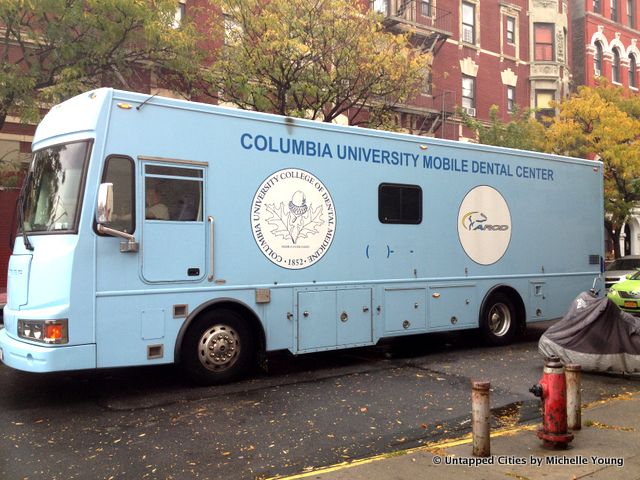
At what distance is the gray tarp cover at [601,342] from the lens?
775 centimetres

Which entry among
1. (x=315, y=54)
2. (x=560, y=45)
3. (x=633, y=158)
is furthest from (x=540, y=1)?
(x=315, y=54)

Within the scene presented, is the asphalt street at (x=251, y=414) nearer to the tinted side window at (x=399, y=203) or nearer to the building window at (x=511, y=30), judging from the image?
the tinted side window at (x=399, y=203)

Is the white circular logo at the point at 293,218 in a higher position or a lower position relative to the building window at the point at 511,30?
lower

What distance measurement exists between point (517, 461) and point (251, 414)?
2.73 m

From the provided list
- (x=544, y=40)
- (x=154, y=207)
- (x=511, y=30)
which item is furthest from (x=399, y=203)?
(x=544, y=40)

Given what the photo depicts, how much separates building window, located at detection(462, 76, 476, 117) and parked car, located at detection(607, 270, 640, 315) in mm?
14546

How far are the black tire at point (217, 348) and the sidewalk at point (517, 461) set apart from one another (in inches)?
112

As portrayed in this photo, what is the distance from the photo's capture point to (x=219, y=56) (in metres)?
14.8

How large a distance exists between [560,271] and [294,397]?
6469 millimetres

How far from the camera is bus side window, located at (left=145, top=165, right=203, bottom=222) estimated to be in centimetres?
671

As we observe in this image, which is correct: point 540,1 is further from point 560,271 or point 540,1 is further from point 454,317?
point 454,317

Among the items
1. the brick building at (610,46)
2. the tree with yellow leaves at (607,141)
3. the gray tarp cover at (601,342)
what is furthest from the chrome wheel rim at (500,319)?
the brick building at (610,46)

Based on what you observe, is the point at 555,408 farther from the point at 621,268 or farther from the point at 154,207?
the point at 621,268

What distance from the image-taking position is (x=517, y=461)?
4.62 metres
